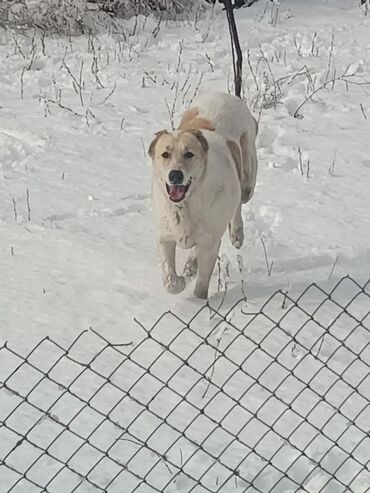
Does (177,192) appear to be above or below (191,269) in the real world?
above

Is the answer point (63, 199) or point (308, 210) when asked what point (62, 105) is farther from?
point (308, 210)

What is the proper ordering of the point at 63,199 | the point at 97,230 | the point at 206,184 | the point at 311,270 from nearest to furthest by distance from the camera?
the point at 206,184 < the point at 311,270 < the point at 97,230 < the point at 63,199

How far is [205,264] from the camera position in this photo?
482 centimetres

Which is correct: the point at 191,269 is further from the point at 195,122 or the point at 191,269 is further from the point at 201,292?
the point at 195,122

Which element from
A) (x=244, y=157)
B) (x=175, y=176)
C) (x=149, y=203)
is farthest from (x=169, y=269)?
(x=149, y=203)

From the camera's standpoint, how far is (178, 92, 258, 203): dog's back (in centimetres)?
514

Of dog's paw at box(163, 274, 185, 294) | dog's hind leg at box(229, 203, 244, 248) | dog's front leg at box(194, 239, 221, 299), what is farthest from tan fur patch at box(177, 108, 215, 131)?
dog's paw at box(163, 274, 185, 294)

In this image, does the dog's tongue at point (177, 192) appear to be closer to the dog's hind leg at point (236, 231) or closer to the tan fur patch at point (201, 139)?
the tan fur patch at point (201, 139)

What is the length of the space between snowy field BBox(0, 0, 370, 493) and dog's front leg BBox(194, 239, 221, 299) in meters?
0.10

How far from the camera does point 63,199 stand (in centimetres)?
623

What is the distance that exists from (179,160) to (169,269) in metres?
0.69

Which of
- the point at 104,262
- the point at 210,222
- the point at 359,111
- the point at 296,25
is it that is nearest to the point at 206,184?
the point at 210,222

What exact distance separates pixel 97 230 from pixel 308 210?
5.08ft

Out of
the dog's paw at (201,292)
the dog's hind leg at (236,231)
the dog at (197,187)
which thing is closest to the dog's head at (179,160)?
the dog at (197,187)
